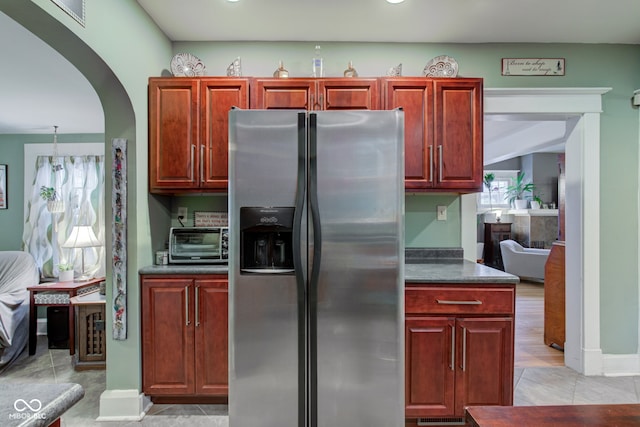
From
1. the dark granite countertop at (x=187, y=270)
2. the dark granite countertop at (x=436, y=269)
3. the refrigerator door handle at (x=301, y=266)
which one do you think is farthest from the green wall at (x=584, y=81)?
the refrigerator door handle at (x=301, y=266)

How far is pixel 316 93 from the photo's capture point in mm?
2330

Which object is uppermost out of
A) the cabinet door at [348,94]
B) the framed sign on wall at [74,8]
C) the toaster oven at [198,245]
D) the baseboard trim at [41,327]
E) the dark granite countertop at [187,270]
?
the framed sign on wall at [74,8]

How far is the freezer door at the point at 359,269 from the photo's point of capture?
1.74 metres

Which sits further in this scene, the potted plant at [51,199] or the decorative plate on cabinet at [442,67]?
the potted plant at [51,199]

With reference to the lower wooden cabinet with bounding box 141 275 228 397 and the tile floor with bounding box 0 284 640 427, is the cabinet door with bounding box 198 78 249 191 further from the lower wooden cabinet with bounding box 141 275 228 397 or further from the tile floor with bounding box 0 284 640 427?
the tile floor with bounding box 0 284 640 427

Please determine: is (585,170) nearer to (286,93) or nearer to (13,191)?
(286,93)

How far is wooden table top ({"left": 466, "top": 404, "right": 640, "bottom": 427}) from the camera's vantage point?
2.30 ft

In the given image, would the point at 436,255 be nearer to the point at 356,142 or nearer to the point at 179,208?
the point at 356,142

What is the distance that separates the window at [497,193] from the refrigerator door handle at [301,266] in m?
7.99

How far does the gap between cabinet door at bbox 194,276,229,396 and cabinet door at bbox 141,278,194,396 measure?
59mm

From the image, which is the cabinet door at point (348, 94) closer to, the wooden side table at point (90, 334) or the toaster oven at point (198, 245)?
the toaster oven at point (198, 245)

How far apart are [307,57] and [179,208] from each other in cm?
158

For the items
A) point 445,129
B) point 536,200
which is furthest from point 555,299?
point 536,200

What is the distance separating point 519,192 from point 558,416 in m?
8.76
